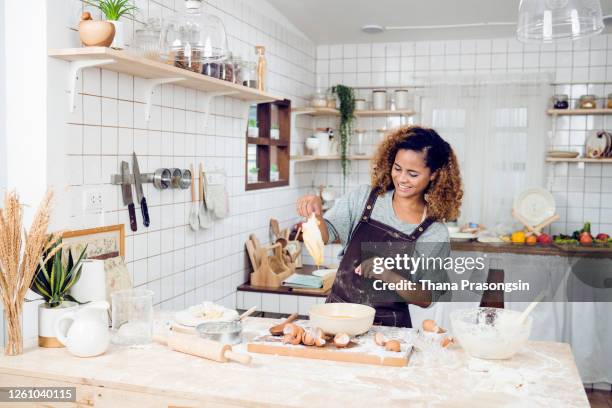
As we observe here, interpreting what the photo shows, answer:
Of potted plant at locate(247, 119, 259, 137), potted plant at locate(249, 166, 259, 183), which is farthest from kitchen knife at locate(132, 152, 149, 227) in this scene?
potted plant at locate(249, 166, 259, 183)

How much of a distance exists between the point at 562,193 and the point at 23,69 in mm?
4388

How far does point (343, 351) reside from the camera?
182 centimetres

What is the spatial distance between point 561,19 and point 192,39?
1.46 m

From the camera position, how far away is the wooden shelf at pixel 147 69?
208 centimetres

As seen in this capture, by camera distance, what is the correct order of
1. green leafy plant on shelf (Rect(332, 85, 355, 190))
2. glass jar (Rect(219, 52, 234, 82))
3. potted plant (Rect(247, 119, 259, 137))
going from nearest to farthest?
glass jar (Rect(219, 52, 234, 82)), potted plant (Rect(247, 119, 259, 137)), green leafy plant on shelf (Rect(332, 85, 355, 190))

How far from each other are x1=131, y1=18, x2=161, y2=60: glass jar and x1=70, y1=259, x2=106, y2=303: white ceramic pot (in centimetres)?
92

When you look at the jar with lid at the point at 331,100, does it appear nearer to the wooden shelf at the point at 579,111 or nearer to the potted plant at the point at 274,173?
the potted plant at the point at 274,173

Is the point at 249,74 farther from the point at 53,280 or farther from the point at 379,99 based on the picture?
the point at 379,99

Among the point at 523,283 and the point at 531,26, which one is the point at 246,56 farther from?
the point at 523,283

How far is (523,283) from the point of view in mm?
4168

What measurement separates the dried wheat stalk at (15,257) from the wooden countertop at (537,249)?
308 cm

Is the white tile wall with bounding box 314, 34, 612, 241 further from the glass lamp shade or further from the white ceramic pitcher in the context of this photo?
the white ceramic pitcher

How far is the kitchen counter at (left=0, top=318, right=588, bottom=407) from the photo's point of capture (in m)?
1.54

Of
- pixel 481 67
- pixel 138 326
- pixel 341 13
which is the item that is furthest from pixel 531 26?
pixel 481 67
